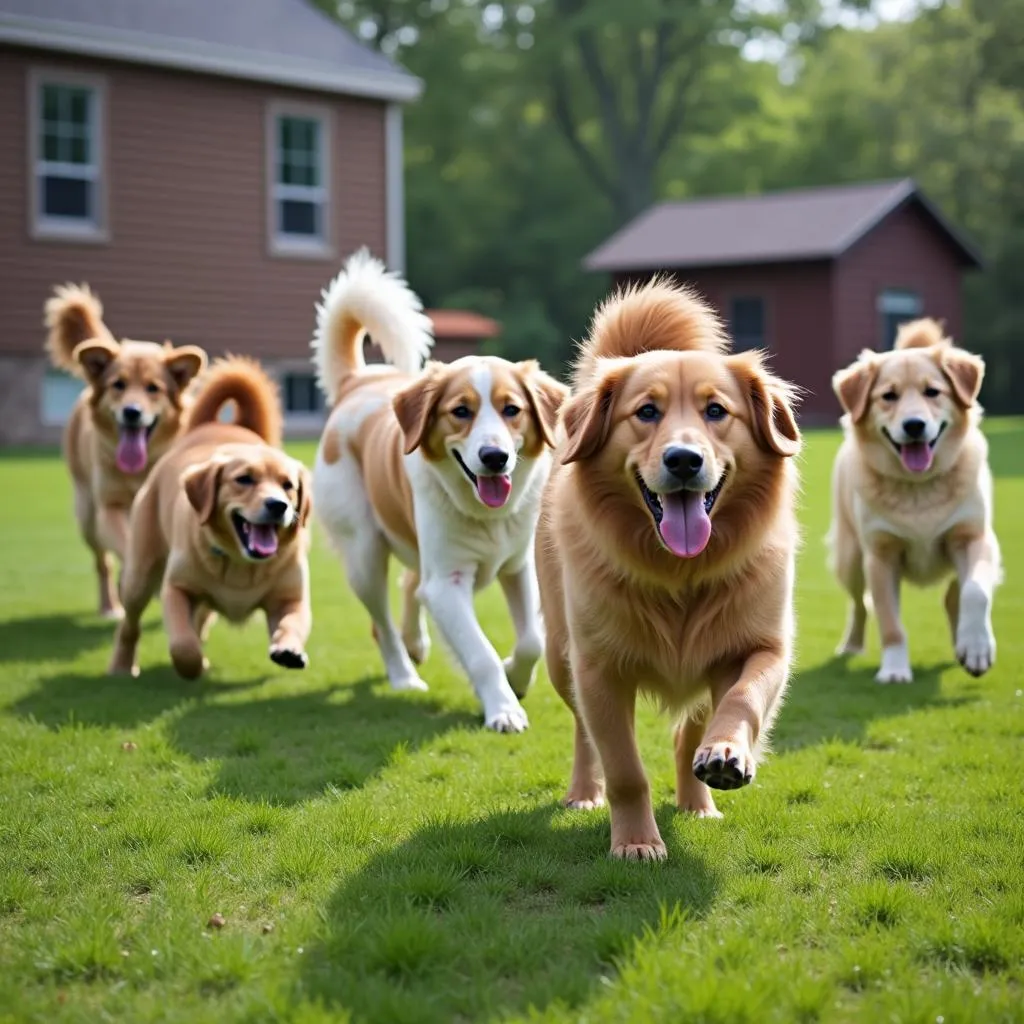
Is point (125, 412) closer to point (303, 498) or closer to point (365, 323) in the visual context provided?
point (365, 323)

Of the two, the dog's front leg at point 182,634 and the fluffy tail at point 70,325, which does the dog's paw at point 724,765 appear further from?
the fluffy tail at point 70,325

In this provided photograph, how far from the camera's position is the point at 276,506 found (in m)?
7.67

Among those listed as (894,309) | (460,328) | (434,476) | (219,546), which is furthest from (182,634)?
(894,309)

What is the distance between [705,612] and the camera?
4.85 metres

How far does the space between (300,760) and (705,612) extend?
7.70 feet

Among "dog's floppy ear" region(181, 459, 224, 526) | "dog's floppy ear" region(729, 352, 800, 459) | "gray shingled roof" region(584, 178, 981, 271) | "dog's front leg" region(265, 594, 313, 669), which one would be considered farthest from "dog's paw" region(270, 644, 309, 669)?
"gray shingled roof" region(584, 178, 981, 271)

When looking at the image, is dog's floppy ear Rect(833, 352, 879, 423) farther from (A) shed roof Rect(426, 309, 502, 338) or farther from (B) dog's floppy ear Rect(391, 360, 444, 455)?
(A) shed roof Rect(426, 309, 502, 338)

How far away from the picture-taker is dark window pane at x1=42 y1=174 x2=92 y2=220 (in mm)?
→ 24156

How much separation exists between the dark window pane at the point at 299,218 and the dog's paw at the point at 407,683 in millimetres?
19611

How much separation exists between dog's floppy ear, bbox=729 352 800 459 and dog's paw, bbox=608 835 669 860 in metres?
1.35

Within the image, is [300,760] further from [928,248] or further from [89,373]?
[928,248]

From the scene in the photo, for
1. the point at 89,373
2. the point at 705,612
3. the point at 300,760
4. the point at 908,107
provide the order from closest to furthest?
1. the point at 705,612
2. the point at 300,760
3. the point at 89,373
4. the point at 908,107

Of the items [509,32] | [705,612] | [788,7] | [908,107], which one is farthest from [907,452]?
[788,7]

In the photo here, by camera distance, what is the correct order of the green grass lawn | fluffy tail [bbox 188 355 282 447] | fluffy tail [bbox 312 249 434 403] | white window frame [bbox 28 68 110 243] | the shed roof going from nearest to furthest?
the green grass lawn → fluffy tail [bbox 312 249 434 403] → fluffy tail [bbox 188 355 282 447] → white window frame [bbox 28 68 110 243] → the shed roof
